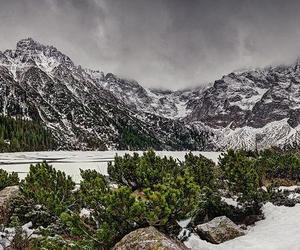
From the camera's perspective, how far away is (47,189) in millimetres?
18359

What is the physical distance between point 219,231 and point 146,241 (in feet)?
17.6

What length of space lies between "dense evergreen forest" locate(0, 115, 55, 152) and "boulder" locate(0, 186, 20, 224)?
4694 inches

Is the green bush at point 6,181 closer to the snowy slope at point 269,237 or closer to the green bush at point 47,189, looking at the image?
the green bush at point 47,189

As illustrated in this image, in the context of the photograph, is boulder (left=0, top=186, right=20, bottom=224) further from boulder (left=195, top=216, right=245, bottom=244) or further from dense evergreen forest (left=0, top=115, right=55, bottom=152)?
dense evergreen forest (left=0, top=115, right=55, bottom=152)

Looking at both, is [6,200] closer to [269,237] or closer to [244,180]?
[244,180]

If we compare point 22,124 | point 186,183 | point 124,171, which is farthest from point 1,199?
point 22,124

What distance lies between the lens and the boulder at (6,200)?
1725 centimetres

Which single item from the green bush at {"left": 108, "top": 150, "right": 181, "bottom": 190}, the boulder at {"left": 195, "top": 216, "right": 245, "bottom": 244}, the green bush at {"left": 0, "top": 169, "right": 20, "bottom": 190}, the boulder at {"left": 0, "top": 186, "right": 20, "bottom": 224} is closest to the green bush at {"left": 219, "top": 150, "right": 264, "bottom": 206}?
the boulder at {"left": 195, "top": 216, "right": 245, "bottom": 244}

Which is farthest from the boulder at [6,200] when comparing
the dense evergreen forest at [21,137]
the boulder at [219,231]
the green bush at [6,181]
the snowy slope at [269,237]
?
the dense evergreen forest at [21,137]

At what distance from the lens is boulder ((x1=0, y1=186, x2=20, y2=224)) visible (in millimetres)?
17250

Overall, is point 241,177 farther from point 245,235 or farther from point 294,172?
point 294,172

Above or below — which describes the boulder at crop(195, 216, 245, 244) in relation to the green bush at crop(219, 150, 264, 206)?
below

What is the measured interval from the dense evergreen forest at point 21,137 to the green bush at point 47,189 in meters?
119

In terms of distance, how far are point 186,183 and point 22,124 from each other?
166851 mm
